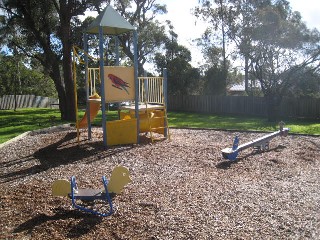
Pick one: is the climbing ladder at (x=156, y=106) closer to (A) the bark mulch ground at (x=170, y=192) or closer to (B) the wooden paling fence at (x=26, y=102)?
(A) the bark mulch ground at (x=170, y=192)

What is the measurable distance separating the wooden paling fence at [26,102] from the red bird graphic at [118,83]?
98.0 feet

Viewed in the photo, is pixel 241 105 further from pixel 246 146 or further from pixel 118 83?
pixel 246 146

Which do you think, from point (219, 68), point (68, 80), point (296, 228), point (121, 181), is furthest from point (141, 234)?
point (219, 68)

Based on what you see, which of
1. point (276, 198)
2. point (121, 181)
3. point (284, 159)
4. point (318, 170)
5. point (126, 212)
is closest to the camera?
point (126, 212)

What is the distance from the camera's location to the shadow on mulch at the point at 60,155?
6.93 metres

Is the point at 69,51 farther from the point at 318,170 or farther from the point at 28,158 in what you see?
the point at 318,170

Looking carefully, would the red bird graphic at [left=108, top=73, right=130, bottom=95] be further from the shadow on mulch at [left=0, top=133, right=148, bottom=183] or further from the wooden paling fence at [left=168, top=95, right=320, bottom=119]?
the wooden paling fence at [left=168, top=95, right=320, bottom=119]

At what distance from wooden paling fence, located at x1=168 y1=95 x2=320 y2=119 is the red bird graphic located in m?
14.8

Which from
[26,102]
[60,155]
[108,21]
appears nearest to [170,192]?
[60,155]

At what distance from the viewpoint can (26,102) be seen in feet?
127

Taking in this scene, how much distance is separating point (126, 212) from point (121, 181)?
1.54 ft


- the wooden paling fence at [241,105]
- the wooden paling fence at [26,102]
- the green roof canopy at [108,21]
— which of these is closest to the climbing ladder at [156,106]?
the green roof canopy at [108,21]

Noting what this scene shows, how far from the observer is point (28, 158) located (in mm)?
8062

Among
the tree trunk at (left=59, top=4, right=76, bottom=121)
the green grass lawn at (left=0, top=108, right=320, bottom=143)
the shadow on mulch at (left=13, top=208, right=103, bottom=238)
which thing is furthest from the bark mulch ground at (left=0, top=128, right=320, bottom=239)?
the tree trunk at (left=59, top=4, right=76, bottom=121)
